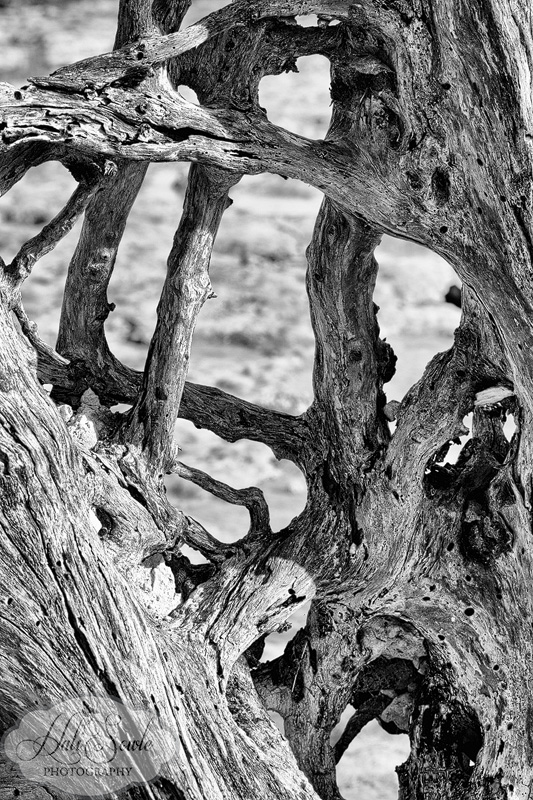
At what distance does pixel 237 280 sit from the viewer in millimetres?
7812

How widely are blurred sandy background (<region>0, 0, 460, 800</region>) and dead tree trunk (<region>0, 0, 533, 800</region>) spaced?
2190 mm

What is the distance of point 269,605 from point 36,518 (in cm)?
68

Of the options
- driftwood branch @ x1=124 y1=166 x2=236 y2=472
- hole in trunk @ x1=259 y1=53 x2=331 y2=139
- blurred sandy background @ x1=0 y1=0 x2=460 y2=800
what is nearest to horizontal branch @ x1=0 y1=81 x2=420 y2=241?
driftwood branch @ x1=124 y1=166 x2=236 y2=472

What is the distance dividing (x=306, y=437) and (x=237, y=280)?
5.21 m

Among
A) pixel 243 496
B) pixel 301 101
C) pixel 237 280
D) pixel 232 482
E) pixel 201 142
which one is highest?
pixel 301 101

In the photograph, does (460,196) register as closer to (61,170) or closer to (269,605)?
(269,605)

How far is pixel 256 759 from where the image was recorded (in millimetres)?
2207

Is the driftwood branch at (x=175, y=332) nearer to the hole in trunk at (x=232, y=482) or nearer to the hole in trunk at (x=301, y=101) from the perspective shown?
the hole in trunk at (x=232, y=482)

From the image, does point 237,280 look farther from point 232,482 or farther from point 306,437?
point 306,437

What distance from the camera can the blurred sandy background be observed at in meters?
5.87

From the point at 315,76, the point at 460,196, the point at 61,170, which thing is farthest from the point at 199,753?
the point at 315,76

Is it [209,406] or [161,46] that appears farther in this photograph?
[209,406]

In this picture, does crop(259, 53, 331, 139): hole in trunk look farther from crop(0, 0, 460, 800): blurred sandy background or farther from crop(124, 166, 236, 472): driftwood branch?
crop(124, 166, 236, 472): driftwood branch

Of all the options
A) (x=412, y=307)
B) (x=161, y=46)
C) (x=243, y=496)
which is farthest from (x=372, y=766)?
(x=412, y=307)
